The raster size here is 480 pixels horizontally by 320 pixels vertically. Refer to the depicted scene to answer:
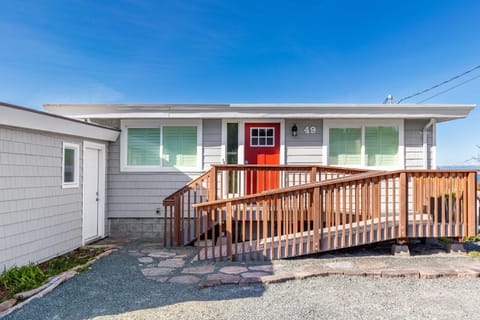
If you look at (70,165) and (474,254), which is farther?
(70,165)

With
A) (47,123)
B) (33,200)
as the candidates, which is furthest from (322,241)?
(47,123)

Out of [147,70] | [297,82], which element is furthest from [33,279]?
[297,82]

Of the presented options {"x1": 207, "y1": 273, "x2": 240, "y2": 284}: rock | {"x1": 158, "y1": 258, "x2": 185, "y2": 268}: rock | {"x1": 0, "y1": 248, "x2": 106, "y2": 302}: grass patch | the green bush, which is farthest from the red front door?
the green bush

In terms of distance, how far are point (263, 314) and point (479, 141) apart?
16.5 m

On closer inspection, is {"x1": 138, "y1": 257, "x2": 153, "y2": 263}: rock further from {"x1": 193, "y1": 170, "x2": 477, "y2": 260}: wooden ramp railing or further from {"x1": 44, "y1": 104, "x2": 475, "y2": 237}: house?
{"x1": 44, "y1": 104, "x2": 475, "y2": 237}: house

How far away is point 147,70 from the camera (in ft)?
46.8

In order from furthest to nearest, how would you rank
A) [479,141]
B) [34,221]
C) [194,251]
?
[479,141] < [194,251] < [34,221]

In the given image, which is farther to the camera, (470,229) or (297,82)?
(297,82)

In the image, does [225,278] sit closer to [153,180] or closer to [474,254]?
[153,180]

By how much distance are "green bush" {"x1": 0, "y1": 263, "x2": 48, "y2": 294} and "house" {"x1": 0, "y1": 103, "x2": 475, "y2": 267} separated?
1593mm

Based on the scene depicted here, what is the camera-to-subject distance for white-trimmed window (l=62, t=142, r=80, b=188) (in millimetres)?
5219

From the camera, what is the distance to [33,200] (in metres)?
4.43

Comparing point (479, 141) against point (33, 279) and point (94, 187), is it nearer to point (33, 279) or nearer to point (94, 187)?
point (94, 187)

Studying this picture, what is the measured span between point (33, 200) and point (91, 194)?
5.36 feet
